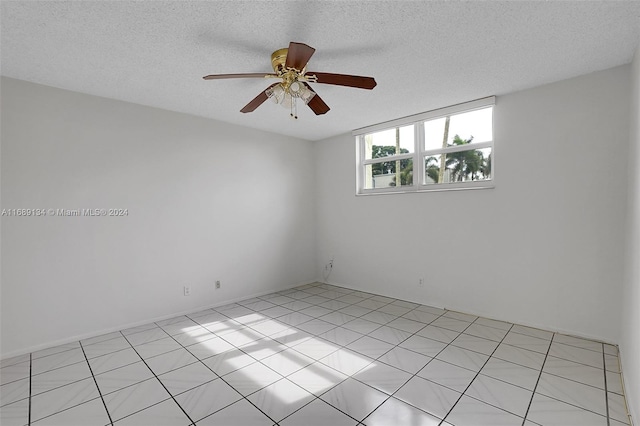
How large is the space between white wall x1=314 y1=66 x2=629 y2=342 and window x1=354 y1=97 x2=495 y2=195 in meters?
0.16

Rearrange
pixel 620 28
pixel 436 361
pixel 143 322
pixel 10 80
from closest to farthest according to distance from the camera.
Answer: pixel 620 28 < pixel 436 361 < pixel 10 80 < pixel 143 322

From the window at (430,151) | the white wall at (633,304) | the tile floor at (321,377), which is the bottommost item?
the tile floor at (321,377)

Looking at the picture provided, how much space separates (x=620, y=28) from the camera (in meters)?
2.03

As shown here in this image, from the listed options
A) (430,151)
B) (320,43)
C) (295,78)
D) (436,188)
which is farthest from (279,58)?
(436,188)

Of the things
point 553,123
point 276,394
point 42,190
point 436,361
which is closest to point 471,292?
point 436,361

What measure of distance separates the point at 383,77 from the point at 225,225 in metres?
2.74

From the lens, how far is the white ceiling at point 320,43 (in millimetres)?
1822

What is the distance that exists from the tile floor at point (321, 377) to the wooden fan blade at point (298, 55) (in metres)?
2.25

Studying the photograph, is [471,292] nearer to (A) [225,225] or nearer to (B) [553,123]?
(B) [553,123]

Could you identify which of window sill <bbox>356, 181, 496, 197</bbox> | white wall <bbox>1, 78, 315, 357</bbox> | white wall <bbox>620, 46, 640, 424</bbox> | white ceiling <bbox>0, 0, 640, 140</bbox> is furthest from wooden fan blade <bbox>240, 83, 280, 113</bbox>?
white wall <bbox>620, 46, 640, 424</bbox>

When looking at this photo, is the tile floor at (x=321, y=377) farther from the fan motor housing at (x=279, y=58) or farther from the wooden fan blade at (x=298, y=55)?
the fan motor housing at (x=279, y=58)

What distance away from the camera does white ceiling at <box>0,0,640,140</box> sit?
1822 millimetres

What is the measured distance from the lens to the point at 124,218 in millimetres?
3281

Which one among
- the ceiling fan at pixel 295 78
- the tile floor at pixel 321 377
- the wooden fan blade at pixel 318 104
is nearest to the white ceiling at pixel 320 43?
the ceiling fan at pixel 295 78
